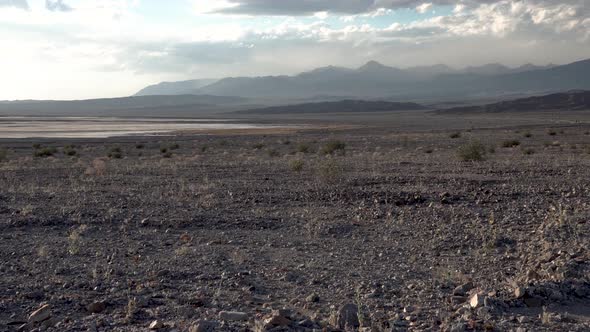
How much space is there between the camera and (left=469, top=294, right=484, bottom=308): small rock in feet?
24.8

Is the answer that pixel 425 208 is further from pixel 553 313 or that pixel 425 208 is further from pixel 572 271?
pixel 553 313

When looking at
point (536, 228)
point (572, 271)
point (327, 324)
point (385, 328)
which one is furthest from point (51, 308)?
point (536, 228)

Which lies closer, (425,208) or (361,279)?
(361,279)

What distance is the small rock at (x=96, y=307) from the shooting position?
808 centimetres

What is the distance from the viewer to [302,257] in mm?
10992

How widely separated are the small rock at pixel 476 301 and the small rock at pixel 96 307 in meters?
4.23

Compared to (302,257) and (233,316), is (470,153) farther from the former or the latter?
(233,316)

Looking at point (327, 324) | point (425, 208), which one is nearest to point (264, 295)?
point (327, 324)

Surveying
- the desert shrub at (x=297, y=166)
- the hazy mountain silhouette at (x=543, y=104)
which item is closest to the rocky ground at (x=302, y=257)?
the desert shrub at (x=297, y=166)

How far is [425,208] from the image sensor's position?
50.6ft

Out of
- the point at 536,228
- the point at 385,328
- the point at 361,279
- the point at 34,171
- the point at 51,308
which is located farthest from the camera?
the point at 34,171

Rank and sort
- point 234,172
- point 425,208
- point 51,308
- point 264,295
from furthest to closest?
point 234,172, point 425,208, point 264,295, point 51,308

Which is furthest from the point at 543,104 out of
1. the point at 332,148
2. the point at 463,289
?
the point at 463,289

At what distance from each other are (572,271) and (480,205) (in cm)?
680
